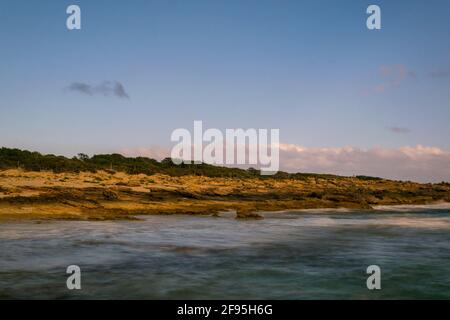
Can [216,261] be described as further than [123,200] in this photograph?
No

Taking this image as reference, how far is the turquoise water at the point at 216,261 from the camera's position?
1071 centimetres

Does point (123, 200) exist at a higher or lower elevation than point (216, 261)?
higher

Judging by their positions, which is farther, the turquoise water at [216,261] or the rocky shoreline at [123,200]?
the rocky shoreline at [123,200]

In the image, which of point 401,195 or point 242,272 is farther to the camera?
point 401,195

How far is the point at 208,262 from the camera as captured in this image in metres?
13.9

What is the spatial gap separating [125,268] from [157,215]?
52.7 feet

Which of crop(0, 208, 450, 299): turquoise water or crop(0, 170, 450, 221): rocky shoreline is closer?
crop(0, 208, 450, 299): turquoise water

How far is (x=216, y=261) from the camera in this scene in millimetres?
14070

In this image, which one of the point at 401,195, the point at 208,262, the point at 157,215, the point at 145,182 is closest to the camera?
the point at 208,262

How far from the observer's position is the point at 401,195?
5578cm

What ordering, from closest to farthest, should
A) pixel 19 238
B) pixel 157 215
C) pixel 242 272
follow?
pixel 242 272 → pixel 19 238 → pixel 157 215

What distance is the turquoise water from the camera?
10.7 metres
